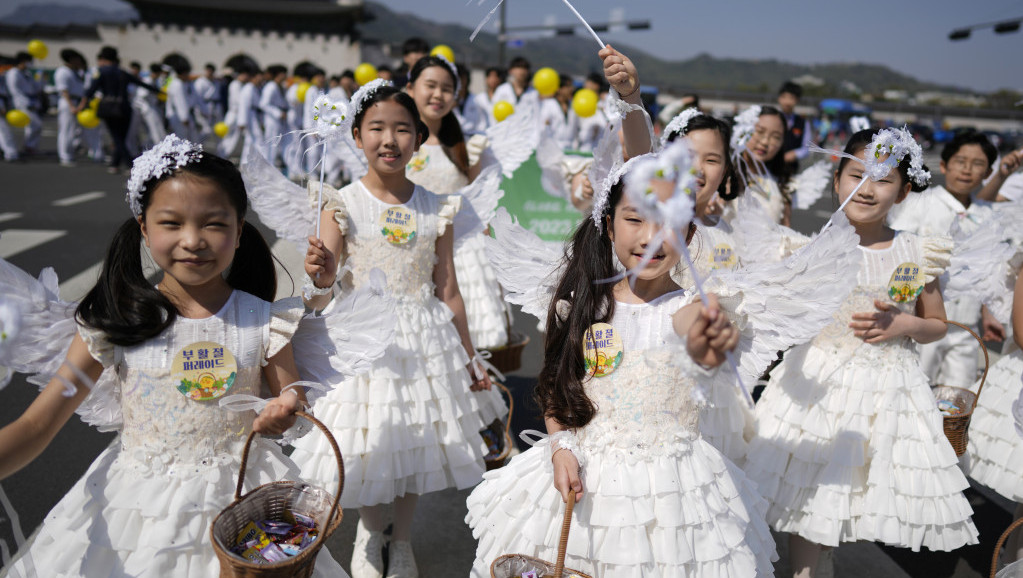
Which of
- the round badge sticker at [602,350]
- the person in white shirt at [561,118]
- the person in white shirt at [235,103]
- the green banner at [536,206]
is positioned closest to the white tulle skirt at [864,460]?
the round badge sticker at [602,350]

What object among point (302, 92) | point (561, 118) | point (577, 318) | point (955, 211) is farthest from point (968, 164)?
point (302, 92)

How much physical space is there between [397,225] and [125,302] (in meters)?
1.30

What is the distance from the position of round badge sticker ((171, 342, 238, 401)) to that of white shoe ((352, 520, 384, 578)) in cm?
130

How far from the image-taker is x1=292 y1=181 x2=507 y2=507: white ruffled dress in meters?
2.88

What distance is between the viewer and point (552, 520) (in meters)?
2.12

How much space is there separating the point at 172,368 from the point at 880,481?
259cm

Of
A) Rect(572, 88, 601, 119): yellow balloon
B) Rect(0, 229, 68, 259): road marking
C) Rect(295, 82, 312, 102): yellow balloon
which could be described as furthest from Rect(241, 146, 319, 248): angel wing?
Rect(295, 82, 312, 102): yellow balloon

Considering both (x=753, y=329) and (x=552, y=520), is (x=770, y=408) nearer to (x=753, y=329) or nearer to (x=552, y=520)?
(x=753, y=329)

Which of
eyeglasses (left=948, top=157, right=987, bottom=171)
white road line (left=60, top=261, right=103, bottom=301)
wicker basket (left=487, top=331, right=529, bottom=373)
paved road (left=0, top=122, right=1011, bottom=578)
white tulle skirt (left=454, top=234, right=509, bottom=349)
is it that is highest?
eyeglasses (left=948, top=157, right=987, bottom=171)

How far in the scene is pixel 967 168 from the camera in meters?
4.75

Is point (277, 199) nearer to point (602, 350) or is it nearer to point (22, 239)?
point (602, 350)

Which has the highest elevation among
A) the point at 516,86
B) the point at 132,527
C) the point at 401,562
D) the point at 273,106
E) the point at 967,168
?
the point at 967,168

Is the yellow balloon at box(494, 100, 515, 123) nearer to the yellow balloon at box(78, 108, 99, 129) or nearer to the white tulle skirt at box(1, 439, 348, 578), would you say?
the white tulle skirt at box(1, 439, 348, 578)

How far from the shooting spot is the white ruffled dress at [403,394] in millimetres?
2885
